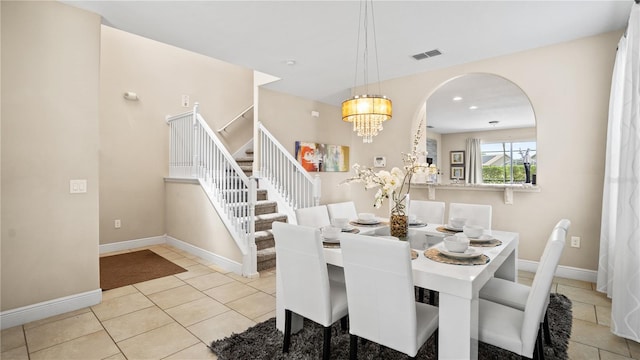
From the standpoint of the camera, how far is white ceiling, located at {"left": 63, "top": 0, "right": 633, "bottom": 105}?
2.79 metres

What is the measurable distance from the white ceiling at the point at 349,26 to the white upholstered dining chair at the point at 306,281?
84.0 inches

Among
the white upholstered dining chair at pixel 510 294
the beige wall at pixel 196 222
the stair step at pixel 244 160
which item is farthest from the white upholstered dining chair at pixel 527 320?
the stair step at pixel 244 160

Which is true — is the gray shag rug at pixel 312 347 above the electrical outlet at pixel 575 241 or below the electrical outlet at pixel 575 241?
below

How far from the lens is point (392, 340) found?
1593 millimetres

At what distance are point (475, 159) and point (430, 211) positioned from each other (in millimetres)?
8214

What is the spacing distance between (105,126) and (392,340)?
4987 mm

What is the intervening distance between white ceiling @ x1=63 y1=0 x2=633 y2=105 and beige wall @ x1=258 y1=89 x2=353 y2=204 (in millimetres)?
1295

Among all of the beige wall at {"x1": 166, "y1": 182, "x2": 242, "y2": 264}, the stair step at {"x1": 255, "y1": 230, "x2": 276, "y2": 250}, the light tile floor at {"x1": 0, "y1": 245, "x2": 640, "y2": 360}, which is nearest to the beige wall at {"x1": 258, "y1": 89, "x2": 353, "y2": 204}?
the beige wall at {"x1": 166, "y1": 182, "x2": 242, "y2": 264}

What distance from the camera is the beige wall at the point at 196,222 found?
12.8 feet

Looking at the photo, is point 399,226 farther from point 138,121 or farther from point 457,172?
point 457,172

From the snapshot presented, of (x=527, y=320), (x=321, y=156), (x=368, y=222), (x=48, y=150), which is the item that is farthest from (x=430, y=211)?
(x=48, y=150)

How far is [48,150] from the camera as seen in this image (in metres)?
2.62

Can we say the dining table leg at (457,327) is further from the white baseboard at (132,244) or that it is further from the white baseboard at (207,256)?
the white baseboard at (132,244)

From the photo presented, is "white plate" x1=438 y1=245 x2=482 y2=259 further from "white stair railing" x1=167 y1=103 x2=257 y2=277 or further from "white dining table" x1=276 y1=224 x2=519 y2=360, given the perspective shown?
"white stair railing" x1=167 y1=103 x2=257 y2=277
